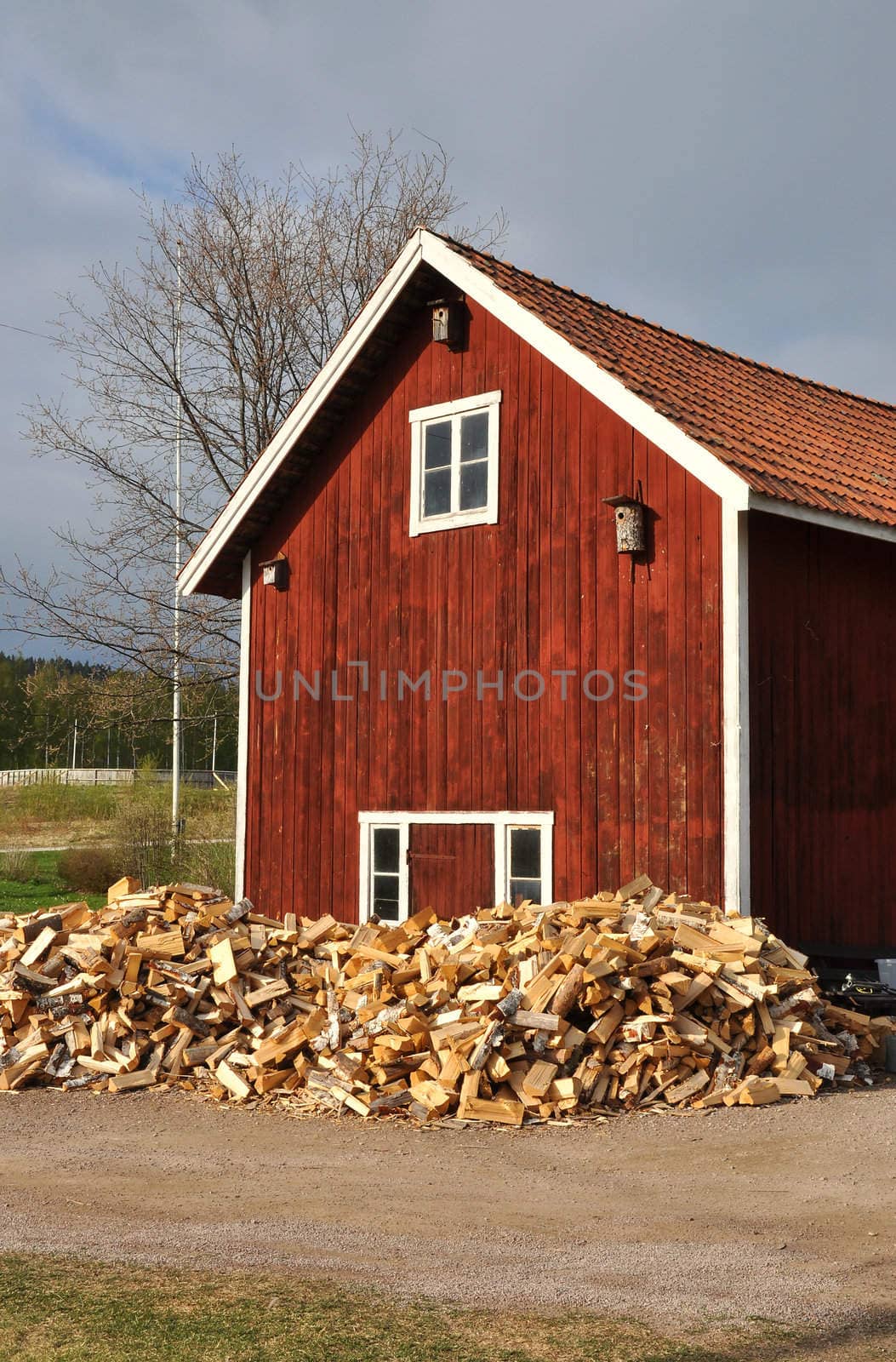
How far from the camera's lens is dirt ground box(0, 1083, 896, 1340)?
573 centimetres

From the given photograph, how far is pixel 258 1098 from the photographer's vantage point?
10.1 metres

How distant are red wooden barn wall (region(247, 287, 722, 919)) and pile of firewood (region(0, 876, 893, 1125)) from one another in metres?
1.30

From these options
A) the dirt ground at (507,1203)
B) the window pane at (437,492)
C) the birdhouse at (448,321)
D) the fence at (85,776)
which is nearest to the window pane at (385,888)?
the window pane at (437,492)

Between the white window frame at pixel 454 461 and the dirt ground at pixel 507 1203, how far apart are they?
242 inches

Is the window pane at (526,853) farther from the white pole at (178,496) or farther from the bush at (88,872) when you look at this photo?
the bush at (88,872)

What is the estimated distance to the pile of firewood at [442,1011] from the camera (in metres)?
9.38

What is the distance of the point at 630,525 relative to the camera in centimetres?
1195

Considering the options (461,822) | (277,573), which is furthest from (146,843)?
(461,822)

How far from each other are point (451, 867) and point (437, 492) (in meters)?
3.74

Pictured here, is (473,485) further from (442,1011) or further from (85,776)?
(85,776)

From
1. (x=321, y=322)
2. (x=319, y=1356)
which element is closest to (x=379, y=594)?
(x=319, y=1356)

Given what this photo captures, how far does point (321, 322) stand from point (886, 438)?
14.7 metres

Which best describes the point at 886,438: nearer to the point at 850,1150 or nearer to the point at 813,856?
the point at 813,856

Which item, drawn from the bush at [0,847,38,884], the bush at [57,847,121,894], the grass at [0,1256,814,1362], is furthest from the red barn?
the bush at [0,847,38,884]
